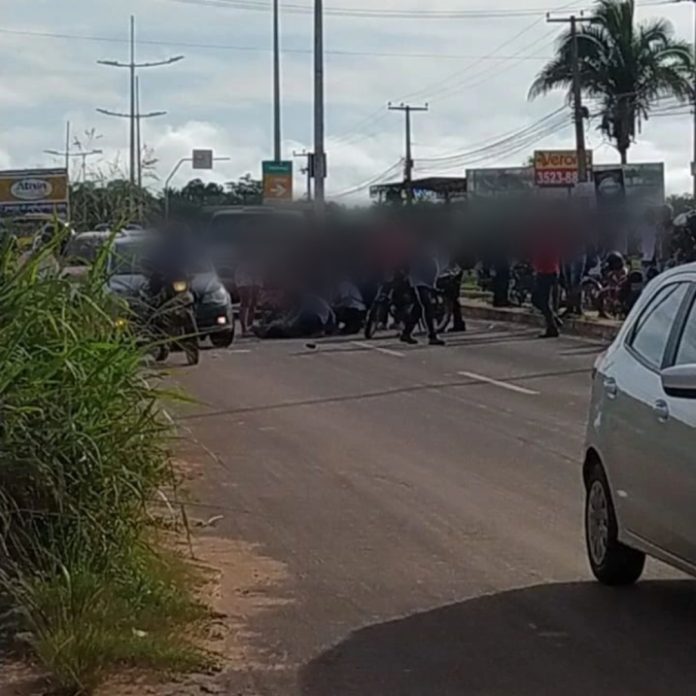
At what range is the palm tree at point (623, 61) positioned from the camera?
50.6 meters

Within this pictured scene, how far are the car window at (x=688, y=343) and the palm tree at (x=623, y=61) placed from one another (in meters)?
43.6

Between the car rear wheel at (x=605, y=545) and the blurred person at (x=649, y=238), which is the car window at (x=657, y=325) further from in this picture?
the blurred person at (x=649, y=238)

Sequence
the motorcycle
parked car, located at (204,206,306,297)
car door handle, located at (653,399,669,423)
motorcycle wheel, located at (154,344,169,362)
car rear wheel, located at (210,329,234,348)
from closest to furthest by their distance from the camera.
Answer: car door handle, located at (653,399,669,423), motorcycle wheel, located at (154,344,169,362), parked car, located at (204,206,306,297), car rear wheel, located at (210,329,234,348), the motorcycle

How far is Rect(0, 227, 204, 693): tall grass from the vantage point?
6988 millimetres

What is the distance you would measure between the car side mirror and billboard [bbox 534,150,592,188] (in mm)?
21324

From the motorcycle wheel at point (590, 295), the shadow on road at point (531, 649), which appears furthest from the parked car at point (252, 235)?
the shadow on road at point (531, 649)

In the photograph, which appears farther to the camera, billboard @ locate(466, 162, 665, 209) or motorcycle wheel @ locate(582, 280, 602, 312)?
motorcycle wheel @ locate(582, 280, 602, 312)

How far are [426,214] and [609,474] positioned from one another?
47.6 feet

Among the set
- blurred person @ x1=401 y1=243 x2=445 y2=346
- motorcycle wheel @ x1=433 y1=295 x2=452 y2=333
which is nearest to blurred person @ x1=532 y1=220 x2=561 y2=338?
blurred person @ x1=401 y1=243 x2=445 y2=346

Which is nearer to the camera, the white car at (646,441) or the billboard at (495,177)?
the white car at (646,441)

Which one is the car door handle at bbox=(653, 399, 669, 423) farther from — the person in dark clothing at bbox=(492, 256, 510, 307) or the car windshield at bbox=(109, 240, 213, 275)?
the person in dark clothing at bbox=(492, 256, 510, 307)

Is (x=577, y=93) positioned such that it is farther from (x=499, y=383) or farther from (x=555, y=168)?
(x=499, y=383)

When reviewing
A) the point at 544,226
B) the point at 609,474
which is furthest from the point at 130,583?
the point at 544,226

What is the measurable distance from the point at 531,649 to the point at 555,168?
93.4 feet
